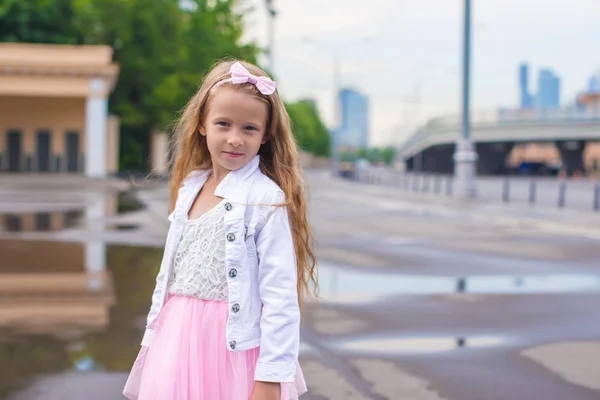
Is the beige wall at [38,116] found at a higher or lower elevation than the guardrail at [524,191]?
higher

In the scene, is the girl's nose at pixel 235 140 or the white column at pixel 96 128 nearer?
the girl's nose at pixel 235 140

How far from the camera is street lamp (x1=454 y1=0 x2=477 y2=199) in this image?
27.7m

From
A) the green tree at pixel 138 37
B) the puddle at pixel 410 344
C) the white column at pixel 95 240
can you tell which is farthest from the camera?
the green tree at pixel 138 37

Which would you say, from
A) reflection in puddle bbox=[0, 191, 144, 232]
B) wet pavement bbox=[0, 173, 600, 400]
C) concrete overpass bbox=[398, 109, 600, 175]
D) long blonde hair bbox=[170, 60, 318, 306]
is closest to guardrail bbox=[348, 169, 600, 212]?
concrete overpass bbox=[398, 109, 600, 175]

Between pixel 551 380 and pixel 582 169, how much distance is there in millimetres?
71508

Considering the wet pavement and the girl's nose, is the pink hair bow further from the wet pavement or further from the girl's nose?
the wet pavement

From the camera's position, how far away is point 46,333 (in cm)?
613

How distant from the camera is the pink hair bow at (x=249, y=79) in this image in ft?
8.81

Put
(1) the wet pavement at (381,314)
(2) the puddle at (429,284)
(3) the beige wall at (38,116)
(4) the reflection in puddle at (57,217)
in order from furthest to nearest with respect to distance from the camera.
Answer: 1. (3) the beige wall at (38,116)
2. (4) the reflection in puddle at (57,217)
3. (2) the puddle at (429,284)
4. (1) the wet pavement at (381,314)

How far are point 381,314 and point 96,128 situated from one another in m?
31.1

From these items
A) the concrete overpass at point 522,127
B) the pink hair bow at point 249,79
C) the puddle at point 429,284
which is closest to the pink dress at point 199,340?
the pink hair bow at point 249,79

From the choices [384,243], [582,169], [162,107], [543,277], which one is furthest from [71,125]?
[582,169]

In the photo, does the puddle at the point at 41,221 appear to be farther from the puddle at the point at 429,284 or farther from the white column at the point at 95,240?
the puddle at the point at 429,284

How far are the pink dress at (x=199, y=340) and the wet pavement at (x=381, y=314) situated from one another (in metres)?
2.02
